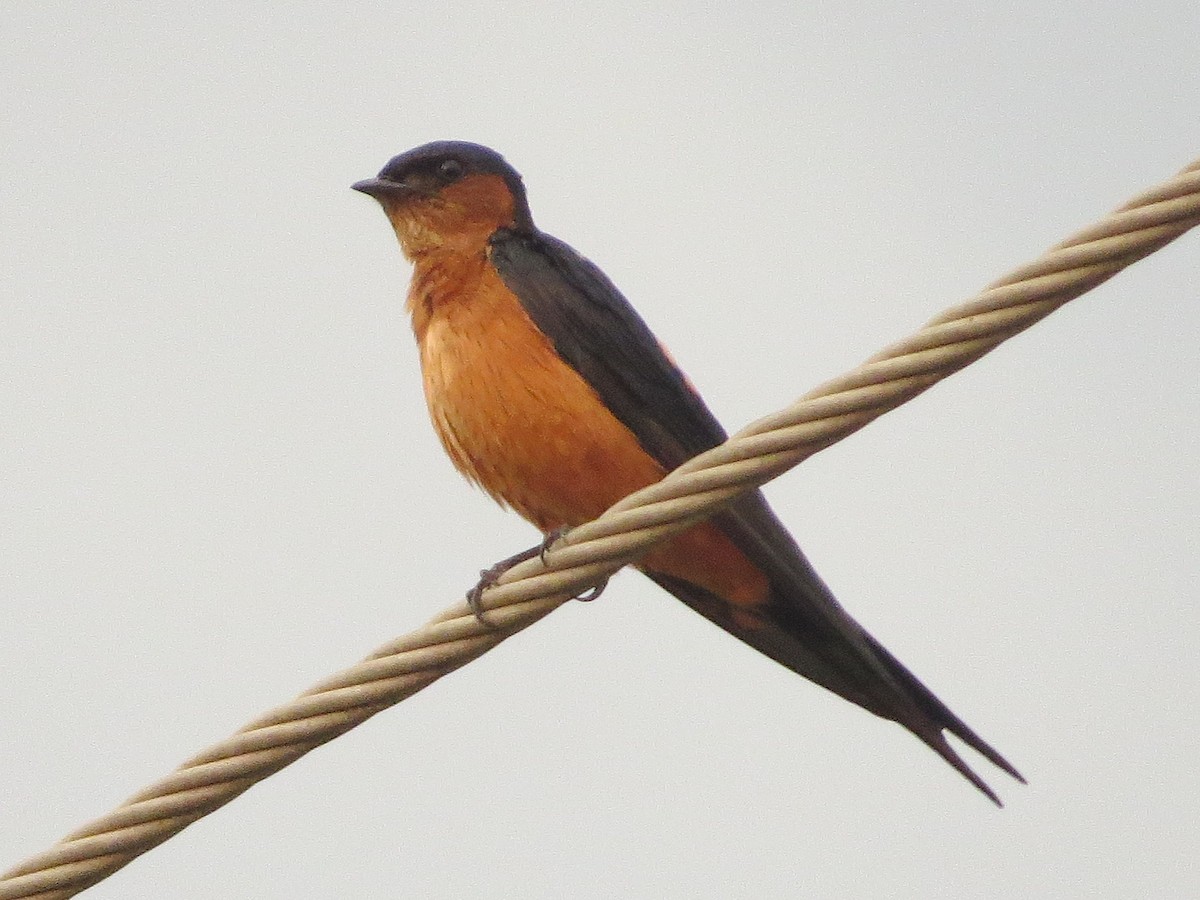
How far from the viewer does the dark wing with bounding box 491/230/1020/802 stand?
17.5 feet

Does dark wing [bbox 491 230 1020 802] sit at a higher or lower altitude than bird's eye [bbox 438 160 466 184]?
lower

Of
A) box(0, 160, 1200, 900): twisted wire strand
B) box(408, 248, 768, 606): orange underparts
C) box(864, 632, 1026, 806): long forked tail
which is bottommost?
box(864, 632, 1026, 806): long forked tail

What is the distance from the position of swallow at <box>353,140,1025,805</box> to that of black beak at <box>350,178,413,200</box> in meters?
0.44

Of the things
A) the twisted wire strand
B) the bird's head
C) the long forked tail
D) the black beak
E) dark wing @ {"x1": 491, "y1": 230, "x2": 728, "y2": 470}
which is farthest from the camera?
the black beak

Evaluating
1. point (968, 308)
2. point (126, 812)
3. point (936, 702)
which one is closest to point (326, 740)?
point (126, 812)

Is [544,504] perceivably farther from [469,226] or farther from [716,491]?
[716,491]

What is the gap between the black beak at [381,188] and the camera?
6695mm

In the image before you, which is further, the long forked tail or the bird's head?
the bird's head

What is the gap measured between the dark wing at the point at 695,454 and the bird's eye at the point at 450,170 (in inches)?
21.4

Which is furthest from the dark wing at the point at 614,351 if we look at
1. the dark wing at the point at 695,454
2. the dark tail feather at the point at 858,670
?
the dark tail feather at the point at 858,670

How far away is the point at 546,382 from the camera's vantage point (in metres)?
5.57

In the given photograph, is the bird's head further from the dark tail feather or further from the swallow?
the dark tail feather

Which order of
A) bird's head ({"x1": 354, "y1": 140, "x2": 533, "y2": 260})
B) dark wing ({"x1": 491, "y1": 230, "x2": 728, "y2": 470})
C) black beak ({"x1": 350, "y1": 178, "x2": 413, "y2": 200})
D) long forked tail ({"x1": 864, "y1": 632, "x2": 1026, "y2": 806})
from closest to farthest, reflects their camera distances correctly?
long forked tail ({"x1": 864, "y1": 632, "x2": 1026, "y2": 806}), dark wing ({"x1": 491, "y1": 230, "x2": 728, "y2": 470}), bird's head ({"x1": 354, "y1": 140, "x2": 533, "y2": 260}), black beak ({"x1": 350, "y1": 178, "x2": 413, "y2": 200})

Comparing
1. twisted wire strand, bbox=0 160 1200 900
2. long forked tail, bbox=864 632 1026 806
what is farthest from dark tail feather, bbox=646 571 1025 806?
twisted wire strand, bbox=0 160 1200 900
